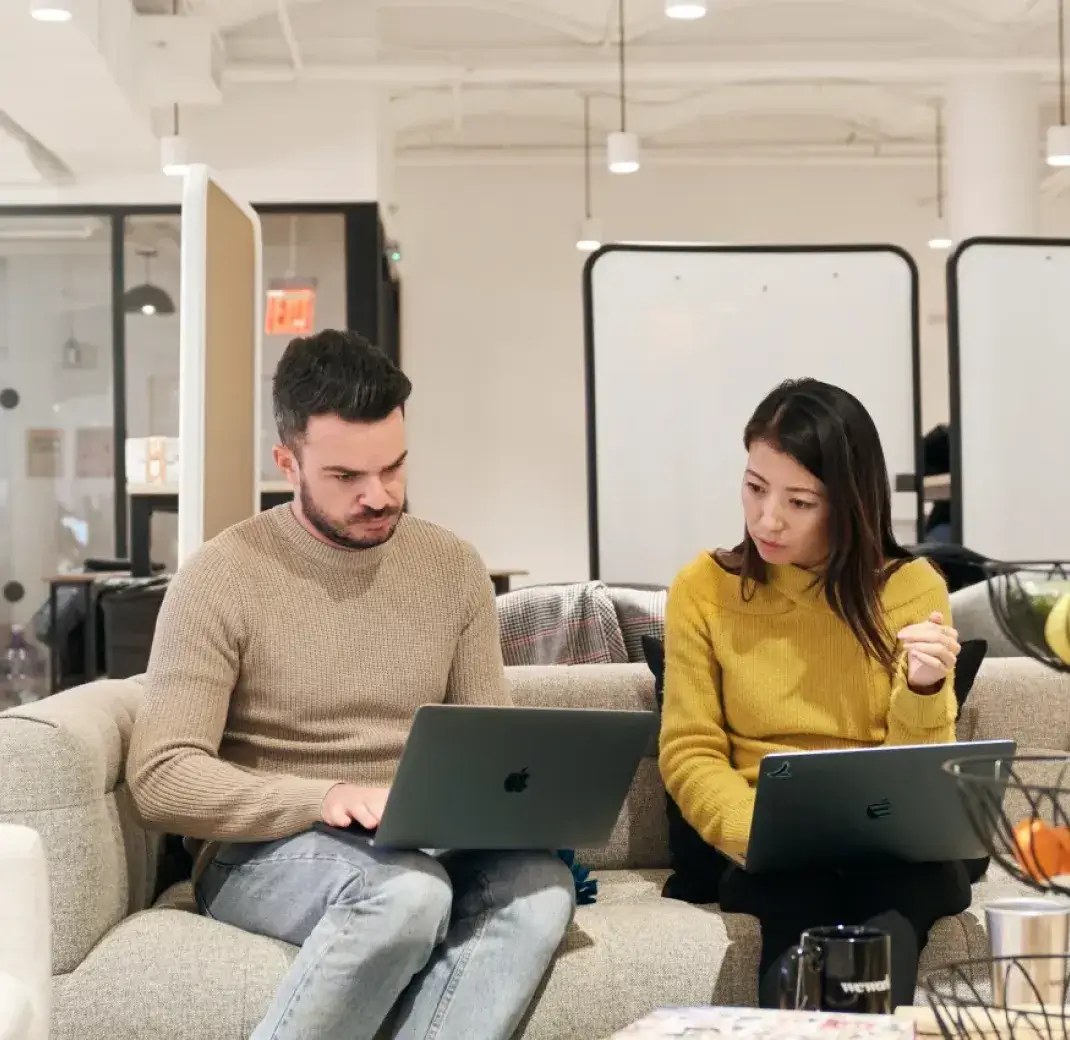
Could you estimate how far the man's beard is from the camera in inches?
87.0

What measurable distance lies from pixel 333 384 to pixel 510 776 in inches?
25.0

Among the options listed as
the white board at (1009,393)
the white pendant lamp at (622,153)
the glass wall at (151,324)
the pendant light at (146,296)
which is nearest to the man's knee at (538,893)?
the white board at (1009,393)

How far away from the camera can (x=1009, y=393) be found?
14.2 feet

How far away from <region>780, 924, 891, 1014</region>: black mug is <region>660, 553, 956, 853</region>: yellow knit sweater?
811 millimetres

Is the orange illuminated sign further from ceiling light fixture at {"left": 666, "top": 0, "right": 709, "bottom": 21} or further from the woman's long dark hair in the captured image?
the woman's long dark hair

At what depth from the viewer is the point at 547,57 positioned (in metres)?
8.80

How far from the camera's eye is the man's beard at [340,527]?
7.25ft

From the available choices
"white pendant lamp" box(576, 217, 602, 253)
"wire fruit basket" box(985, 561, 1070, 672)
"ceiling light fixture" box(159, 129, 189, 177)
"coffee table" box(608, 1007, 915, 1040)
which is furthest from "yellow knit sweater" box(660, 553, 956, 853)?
"white pendant lamp" box(576, 217, 602, 253)

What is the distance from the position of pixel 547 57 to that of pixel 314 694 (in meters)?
7.23

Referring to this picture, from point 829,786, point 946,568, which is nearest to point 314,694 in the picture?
point 829,786

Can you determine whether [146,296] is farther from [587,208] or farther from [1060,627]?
[1060,627]

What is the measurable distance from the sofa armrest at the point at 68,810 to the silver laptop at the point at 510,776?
40cm

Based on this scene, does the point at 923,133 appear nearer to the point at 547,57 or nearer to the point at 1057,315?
the point at 547,57

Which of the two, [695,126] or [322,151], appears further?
[695,126]
